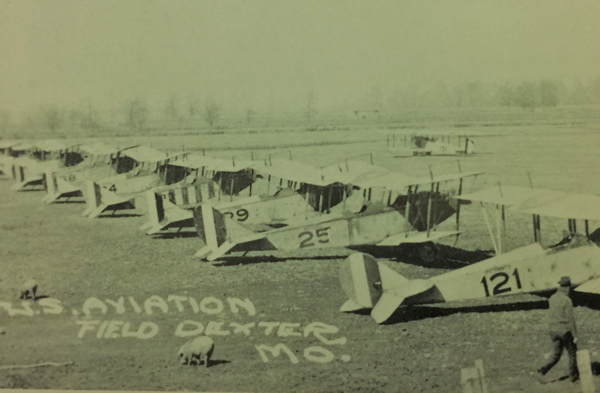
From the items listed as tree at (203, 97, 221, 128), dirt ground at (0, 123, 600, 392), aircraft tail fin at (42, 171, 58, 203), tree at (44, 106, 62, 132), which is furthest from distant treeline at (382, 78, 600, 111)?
aircraft tail fin at (42, 171, 58, 203)

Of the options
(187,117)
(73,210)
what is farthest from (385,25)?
(73,210)

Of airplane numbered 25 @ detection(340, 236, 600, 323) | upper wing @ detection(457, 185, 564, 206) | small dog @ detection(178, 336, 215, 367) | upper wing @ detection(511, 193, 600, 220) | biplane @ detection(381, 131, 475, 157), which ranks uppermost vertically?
biplane @ detection(381, 131, 475, 157)

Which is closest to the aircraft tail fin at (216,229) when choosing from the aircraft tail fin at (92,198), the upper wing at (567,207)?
the aircraft tail fin at (92,198)

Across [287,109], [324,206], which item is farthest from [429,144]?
[287,109]

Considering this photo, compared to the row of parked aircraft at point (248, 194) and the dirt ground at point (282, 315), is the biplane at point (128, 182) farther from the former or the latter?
the dirt ground at point (282, 315)

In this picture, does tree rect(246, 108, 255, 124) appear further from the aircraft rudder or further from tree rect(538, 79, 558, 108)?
tree rect(538, 79, 558, 108)

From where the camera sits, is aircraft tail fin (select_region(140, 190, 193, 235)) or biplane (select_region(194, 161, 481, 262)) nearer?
biplane (select_region(194, 161, 481, 262))
